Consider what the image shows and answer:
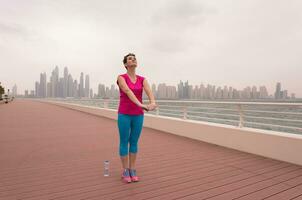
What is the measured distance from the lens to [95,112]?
55.1 feet

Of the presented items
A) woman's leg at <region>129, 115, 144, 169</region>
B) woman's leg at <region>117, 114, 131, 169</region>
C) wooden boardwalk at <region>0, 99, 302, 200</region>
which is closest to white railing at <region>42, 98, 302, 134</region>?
wooden boardwalk at <region>0, 99, 302, 200</region>

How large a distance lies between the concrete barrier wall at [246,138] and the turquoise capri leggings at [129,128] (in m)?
3.18

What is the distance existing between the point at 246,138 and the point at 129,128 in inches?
132

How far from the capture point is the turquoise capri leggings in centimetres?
283

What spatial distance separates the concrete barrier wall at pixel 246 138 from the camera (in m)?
4.01

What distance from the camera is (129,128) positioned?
289cm

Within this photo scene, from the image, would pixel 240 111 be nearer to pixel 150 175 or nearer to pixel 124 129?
pixel 150 175

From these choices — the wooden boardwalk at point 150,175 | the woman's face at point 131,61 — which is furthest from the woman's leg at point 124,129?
the woman's face at point 131,61

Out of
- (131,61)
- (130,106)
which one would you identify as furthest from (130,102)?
(131,61)

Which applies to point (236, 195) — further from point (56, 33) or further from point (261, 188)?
point (56, 33)

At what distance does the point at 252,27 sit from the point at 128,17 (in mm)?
10190

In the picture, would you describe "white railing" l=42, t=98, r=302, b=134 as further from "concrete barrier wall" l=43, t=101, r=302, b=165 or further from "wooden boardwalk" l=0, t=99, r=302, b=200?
"wooden boardwalk" l=0, t=99, r=302, b=200

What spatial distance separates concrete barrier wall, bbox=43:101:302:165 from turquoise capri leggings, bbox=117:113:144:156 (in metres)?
3.18

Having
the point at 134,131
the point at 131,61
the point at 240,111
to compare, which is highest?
the point at 131,61
